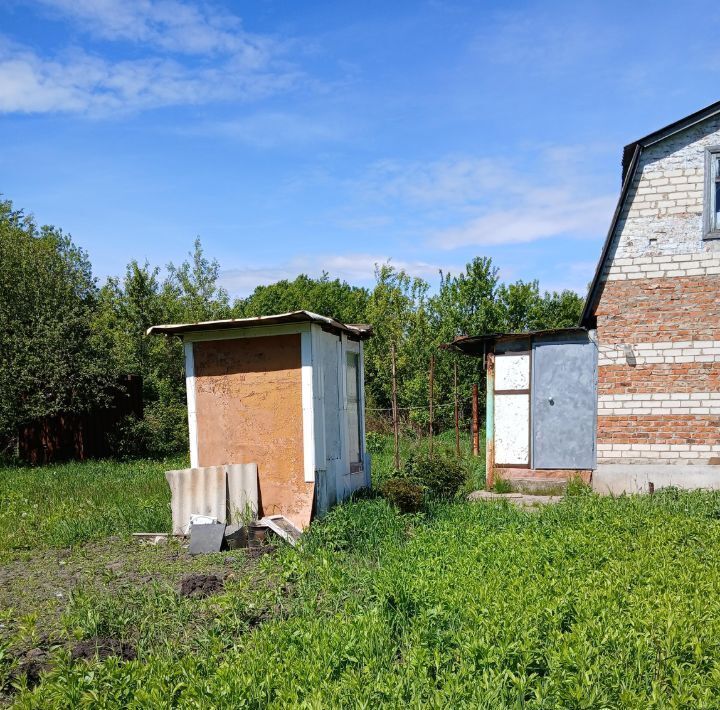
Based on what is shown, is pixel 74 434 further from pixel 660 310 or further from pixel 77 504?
pixel 660 310

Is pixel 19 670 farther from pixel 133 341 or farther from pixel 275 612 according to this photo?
pixel 133 341

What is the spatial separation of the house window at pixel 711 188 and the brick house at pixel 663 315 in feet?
0.06

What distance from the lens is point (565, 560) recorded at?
6.20 meters

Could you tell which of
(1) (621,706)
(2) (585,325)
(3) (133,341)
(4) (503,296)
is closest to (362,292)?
(4) (503,296)

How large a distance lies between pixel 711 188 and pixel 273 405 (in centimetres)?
812

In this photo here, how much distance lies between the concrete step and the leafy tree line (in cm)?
482

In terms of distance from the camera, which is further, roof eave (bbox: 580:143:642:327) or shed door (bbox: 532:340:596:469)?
shed door (bbox: 532:340:596:469)

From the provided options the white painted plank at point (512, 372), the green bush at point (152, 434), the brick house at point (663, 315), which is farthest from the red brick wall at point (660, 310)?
the green bush at point (152, 434)

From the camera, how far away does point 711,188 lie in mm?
11172

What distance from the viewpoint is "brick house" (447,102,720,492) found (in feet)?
36.7

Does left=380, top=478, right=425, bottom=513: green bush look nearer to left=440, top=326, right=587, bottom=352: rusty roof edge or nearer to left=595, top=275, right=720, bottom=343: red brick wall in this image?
left=440, top=326, right=587, bottom=352: rusty roof edge

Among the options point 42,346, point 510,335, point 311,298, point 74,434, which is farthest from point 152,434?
point 311,298

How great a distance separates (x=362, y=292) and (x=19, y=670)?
38171mm

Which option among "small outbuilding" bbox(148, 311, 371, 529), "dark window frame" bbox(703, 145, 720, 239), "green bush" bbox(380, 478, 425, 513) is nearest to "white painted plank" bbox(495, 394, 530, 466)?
"green bush" bbox(380, 478, 425, 513)
